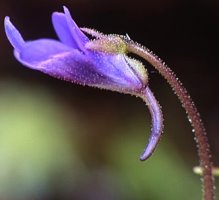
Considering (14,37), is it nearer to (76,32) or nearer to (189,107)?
(76,32)

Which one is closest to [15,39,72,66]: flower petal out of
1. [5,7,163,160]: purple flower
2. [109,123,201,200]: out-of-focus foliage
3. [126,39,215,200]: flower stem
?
[5,7,163,160]: purple flower

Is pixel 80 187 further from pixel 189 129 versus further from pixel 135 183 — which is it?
pixel 189 129

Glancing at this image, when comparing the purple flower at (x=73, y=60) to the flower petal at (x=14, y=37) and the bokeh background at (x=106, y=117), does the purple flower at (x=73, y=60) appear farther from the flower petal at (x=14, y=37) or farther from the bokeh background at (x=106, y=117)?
the bokeh background at (x=106, y=117)

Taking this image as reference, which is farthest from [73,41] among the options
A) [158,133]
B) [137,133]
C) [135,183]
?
[137,133]

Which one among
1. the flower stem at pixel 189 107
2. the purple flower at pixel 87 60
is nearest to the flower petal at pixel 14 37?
the purple flower at pixel 87 60

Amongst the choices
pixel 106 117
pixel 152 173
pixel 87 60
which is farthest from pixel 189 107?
pixel 106 117

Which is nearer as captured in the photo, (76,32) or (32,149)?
(76,32)
